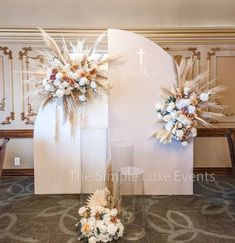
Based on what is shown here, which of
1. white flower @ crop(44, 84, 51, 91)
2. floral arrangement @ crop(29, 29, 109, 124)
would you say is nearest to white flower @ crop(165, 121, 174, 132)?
floral arrangement @ crop(29, 29, 109, 124)

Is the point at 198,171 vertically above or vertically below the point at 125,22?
below

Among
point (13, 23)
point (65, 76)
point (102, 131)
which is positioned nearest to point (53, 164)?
point (102, 131)

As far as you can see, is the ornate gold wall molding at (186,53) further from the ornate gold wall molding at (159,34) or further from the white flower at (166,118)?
the white flower at (166,118)

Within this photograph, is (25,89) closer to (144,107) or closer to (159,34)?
(144,107)

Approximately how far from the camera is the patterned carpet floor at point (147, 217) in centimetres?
264

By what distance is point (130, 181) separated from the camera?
2756mm

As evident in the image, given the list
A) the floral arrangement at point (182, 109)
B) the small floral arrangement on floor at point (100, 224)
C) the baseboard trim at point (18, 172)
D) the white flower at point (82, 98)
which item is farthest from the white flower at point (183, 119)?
the baseboard trim at point (18, 172)

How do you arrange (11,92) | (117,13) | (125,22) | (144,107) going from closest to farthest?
(144,107) → (117,13) → (125,22) → (11,92)

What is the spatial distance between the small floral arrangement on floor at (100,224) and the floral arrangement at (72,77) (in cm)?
129

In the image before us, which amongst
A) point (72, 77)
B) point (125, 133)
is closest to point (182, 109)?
point (125, 133)

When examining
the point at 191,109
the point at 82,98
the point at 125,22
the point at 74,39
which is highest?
the point at 125,22

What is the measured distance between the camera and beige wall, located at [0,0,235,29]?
4004 millimetres

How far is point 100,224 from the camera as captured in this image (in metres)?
2.49

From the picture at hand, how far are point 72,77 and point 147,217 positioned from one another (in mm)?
1689
